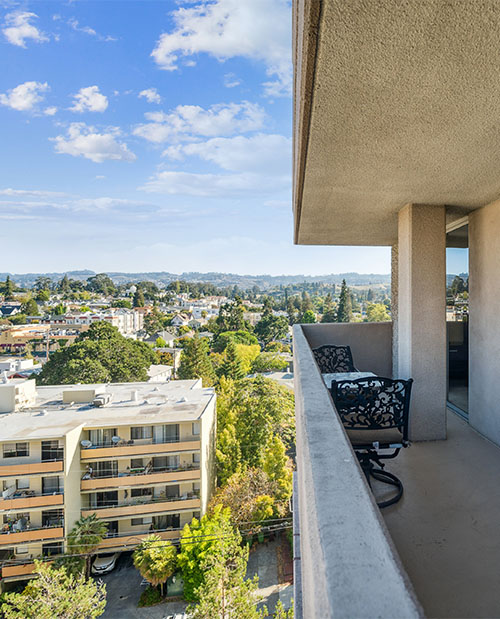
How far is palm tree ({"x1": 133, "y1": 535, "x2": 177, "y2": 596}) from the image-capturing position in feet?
37.2

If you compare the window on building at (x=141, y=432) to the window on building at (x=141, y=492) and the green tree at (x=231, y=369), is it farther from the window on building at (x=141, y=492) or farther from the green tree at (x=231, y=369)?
the green tree at (x=231, y=369)

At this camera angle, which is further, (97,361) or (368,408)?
(97,361)

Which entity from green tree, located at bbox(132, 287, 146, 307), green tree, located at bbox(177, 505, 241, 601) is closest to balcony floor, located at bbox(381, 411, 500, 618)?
green tree, located at bbox(177, 505, 241, 601)

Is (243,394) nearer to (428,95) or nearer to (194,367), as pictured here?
(194,367)

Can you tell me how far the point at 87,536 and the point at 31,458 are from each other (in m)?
3.35

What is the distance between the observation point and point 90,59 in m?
40.8

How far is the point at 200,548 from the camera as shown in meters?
11.2

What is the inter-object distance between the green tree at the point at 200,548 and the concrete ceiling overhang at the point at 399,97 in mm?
11627

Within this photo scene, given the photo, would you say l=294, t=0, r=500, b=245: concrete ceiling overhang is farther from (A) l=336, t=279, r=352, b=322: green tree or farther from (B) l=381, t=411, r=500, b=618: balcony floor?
(A) l=336, t=279, r=352, b=322: green tree

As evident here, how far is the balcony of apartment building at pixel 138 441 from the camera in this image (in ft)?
40.3

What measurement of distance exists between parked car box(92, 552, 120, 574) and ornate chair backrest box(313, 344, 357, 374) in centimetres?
1384

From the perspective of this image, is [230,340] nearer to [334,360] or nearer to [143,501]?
[143,501]

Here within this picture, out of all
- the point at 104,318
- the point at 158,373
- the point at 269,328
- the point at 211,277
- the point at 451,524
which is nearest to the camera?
the point at 451,524

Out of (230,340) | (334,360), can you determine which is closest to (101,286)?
(230,340)
